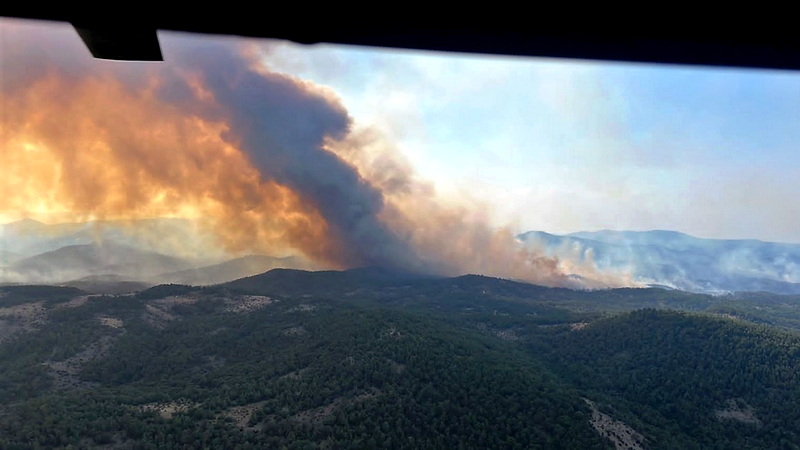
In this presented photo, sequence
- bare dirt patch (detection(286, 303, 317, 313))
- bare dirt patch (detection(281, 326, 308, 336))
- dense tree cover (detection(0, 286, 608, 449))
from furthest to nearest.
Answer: bare dirt patch (detection(286, 303, 317, 313))
bare dirt patch (detection(281, 326, 308, 336))
dense tree cover (detection(0, 286, 608, 449))

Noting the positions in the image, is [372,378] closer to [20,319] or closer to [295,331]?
[295,331]

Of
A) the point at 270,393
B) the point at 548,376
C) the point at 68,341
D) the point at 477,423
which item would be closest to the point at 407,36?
the point at 477,423

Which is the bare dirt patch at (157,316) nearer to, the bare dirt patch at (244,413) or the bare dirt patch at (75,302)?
the bare dirt patch at (75,302)

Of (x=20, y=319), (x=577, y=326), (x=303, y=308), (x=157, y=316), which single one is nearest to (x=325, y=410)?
(x=303, y=308)

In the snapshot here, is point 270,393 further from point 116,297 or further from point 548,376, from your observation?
point 116,297

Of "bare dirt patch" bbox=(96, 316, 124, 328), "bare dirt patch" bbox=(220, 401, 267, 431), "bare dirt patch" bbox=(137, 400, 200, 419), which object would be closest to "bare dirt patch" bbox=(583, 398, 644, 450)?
"bare dirt patch" bbox=(220, 401, 267, 431)

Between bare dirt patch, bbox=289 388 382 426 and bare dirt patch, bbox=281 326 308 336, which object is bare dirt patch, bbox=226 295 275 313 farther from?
bare dirt patch, bbox=289 388 382 426
